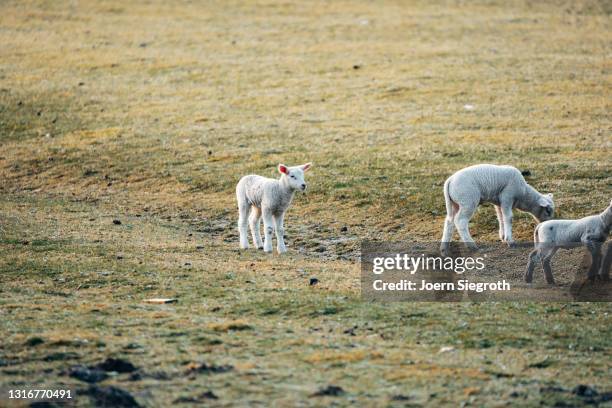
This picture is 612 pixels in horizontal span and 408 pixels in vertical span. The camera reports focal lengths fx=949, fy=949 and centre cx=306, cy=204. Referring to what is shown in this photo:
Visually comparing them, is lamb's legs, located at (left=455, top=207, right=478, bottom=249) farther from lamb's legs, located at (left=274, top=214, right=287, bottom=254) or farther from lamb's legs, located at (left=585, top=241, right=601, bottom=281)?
lamb's legs, located at (left=274, top=214, right=287, bottom=254)

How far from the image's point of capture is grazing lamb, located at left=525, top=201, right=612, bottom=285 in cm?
1422

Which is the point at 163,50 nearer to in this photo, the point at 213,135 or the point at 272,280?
the point at 213,135

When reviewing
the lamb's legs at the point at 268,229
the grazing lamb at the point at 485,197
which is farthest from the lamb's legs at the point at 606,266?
the lamb's legs at the point at 268,229

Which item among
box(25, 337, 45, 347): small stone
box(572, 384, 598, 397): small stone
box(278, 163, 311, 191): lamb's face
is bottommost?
box(572, 384, 598, 397): small stone

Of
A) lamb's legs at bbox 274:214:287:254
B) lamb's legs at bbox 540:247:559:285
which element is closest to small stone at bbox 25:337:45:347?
lamb's legs at bbox 274:214:287:254

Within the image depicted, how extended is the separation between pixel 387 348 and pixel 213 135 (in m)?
18.6

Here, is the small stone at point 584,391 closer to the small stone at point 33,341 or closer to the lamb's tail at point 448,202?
the small stone at point 33,341

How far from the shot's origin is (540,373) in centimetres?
1037

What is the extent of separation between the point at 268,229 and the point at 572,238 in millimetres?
5361

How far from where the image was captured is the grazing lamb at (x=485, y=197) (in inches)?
642

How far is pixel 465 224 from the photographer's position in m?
16.4

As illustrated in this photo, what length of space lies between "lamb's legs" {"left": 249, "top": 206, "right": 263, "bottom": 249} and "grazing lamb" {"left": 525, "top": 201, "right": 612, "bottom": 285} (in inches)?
207

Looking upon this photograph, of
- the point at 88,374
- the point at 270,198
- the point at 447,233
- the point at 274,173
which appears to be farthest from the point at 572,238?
the point at 274,173

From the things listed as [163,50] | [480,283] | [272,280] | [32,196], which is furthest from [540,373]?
[163,50]
